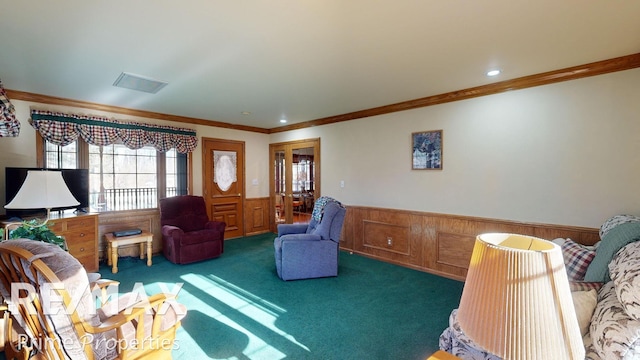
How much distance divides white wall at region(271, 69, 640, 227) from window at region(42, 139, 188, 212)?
3606 mm

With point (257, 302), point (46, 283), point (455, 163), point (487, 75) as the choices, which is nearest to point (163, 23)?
point (46, 283)

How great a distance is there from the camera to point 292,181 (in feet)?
20.2

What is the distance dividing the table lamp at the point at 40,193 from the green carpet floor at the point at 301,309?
4.54 feet

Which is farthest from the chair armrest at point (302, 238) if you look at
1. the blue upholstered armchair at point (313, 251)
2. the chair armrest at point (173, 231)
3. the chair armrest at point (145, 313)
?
the chair armrest at point (145, 313)

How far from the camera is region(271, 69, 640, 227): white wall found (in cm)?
→ 271

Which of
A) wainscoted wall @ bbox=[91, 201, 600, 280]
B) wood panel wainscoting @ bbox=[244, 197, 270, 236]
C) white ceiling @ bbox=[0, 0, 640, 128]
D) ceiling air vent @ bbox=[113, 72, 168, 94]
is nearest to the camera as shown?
white ceiling @ bbox=[0, 0, 640, 128]

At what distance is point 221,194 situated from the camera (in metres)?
5.75

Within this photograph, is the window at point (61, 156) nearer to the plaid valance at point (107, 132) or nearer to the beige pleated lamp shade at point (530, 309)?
the plaid valance at point (107, 132)

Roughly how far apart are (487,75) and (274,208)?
4.82m

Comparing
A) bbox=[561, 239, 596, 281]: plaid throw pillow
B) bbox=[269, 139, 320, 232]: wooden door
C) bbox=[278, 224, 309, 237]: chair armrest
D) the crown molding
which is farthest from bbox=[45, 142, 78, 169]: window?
bbox=[561, 239, 596, 281]: plaid throw pillow

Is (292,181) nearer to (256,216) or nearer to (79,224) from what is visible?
(256,216)

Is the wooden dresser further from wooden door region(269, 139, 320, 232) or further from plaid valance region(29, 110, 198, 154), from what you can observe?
wooden door region(269, 139, 320, 232)

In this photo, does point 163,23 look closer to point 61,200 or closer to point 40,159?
point 61,200

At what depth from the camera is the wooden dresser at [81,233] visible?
3352mm
